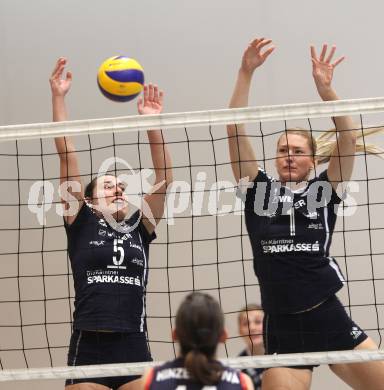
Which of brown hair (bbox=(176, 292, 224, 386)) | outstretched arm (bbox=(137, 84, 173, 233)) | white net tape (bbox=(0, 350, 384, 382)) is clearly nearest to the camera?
brown hair (bbox=(176, 292, 224, 386))

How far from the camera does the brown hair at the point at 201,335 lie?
281cm

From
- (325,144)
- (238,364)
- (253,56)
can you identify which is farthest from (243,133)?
(325,144)

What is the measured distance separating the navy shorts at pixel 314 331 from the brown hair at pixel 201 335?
1.56m

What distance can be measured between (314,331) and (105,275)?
1112 mm

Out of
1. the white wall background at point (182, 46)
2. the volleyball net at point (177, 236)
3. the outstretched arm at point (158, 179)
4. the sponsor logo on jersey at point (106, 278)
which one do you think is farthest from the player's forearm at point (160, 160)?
the white wall background at point (182, 46)

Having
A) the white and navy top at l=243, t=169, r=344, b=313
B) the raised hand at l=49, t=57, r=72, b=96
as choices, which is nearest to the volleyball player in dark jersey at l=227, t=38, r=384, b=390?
the white and navy top at l=243, t=169, r=344, b=313

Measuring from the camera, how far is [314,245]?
173 inches

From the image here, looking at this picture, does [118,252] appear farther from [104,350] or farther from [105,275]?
[104,350]

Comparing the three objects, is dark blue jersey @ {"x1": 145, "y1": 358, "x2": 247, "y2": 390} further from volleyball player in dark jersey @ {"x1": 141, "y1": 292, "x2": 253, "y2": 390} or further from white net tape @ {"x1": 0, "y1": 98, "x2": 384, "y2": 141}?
white net tape @ {"x1": 0, "y1": 98, "x2": 384, "y2": 141}

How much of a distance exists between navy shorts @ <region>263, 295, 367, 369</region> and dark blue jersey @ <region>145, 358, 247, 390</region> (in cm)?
149

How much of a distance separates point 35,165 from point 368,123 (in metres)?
2.68

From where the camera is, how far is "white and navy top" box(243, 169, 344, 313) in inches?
170

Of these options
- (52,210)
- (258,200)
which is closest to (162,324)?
(52,210)

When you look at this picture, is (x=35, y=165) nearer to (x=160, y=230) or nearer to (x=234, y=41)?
(x=160, y=230)
